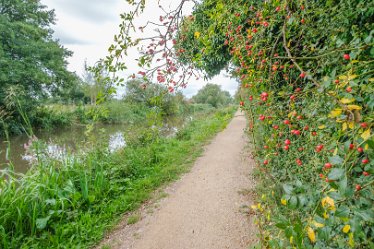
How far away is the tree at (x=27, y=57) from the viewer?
448 inches

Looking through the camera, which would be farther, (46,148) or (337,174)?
(46,148)

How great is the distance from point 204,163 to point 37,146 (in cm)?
333

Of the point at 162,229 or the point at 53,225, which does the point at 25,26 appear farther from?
the point at 162,229

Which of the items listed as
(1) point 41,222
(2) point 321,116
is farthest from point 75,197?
(2) point 321,116

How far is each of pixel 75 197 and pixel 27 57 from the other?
1320 cm

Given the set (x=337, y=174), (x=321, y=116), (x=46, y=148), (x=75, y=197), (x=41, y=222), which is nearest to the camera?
(x=337, y=174)

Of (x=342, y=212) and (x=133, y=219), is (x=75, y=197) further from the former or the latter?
(x=342, y=212)

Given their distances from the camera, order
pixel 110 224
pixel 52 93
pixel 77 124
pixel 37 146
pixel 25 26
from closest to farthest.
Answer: pixel 110 224 < pixel 37 146 < pixel 25 26 < pixel 52 93 < pixel 77 124

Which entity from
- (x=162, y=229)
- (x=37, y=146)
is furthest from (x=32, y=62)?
(x=162, y=229)

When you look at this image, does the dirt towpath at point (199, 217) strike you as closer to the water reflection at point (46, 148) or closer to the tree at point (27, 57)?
the water reflection at point (46, 148)

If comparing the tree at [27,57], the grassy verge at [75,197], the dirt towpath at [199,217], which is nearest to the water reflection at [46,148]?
the grassy verge at [75,197]

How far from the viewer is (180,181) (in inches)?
162

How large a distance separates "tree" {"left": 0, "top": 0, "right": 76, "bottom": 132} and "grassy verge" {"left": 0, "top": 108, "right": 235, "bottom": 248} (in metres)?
9.26

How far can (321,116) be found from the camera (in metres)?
1.03
